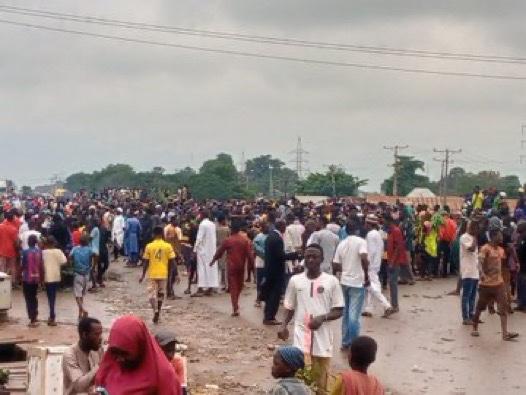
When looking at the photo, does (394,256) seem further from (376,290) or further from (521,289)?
(521,289)

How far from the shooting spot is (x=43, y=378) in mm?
8398

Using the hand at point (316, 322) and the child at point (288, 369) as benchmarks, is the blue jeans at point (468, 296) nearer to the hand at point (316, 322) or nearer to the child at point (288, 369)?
the hand at point (316, 322)

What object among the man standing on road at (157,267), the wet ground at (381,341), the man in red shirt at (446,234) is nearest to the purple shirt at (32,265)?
the wet ground at (381,341)

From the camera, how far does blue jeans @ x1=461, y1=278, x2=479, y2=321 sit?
1457 centimetres

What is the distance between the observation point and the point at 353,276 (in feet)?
40.4

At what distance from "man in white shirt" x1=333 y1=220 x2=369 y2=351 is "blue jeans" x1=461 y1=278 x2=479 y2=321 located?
2802mm

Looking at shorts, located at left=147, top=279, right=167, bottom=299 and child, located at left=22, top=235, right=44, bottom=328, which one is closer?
child, located at left=22, top=235, right=44, bottom=328

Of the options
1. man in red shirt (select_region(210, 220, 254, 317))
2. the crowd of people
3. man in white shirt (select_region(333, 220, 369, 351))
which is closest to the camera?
the crowd of people

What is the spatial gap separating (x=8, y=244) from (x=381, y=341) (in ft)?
28.5

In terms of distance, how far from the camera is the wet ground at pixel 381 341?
11.3 metres

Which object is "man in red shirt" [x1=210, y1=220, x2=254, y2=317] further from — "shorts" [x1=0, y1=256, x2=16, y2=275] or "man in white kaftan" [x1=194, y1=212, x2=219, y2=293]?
"shorts" [x1=0, y1=256, x2=16, y2=275]

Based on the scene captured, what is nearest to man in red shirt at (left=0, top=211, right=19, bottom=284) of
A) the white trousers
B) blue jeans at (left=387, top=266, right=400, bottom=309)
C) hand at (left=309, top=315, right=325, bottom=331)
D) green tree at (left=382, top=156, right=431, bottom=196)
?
the white trousers

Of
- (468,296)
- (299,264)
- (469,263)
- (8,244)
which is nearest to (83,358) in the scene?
(469,263)

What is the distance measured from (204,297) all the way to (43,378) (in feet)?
35.4
